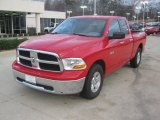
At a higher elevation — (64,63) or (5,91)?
(64,63)

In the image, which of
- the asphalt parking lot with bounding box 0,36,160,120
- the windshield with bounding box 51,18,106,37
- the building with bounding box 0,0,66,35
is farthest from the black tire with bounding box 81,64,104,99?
the building with bounding box 0,0,66,35

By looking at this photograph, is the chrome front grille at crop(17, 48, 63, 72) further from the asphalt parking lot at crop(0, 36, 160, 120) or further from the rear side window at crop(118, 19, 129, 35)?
the rear side window at crop(118, 19, 129, 35)

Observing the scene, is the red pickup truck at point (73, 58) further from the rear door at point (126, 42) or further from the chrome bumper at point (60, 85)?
the rear door at point (126, 42)

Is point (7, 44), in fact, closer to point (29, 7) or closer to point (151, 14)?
point (29, 7)

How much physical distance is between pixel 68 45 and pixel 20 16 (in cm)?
3308

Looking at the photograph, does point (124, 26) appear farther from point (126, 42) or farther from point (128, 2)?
point (128, 2)

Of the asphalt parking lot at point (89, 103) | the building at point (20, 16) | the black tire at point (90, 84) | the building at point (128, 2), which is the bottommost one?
the asphalt parking lot at point (89, 103)

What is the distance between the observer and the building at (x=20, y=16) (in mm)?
30844

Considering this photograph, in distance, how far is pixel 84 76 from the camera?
5055 mm

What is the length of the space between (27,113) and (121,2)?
288 feet

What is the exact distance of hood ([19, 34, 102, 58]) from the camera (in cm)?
495


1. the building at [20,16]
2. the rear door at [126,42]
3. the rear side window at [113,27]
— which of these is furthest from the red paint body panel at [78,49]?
the building at [20,16]

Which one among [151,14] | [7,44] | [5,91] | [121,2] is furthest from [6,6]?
[151,14]

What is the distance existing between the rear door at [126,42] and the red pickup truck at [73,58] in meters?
0.46
